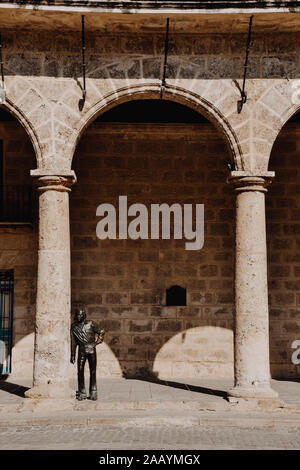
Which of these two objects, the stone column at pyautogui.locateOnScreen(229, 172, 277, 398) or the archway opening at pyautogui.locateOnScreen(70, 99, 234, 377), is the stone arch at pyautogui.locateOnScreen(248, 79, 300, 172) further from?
the archway opening at pyautogui.locateOnScreen(70, 99, 234, 377)

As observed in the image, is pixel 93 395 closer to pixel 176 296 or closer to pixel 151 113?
pixel 176 296

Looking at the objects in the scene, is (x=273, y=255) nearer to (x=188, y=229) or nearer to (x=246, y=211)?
(x=188, y=229)

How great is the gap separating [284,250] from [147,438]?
6.46m

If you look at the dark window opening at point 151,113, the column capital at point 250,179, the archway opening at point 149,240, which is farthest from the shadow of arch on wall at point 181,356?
the dark window opening at point 151,113

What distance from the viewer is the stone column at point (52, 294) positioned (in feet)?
32.4

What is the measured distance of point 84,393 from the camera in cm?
1015

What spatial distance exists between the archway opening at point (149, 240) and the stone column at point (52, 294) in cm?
328

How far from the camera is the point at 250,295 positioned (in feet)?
33.0

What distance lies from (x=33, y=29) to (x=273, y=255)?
661cm

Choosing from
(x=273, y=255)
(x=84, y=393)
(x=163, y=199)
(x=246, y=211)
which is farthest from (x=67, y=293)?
(x=273, y=255)

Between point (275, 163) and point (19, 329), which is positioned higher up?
point (275, 163)

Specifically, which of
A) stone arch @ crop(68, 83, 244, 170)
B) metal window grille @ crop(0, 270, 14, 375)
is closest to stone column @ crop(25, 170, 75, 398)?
stone arch @ crop(68, 83, 244, 170)

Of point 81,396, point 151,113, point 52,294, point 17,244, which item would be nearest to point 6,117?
point 17,244

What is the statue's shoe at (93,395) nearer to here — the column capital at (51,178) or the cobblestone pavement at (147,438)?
the cobblestone pavement at (147,438)
